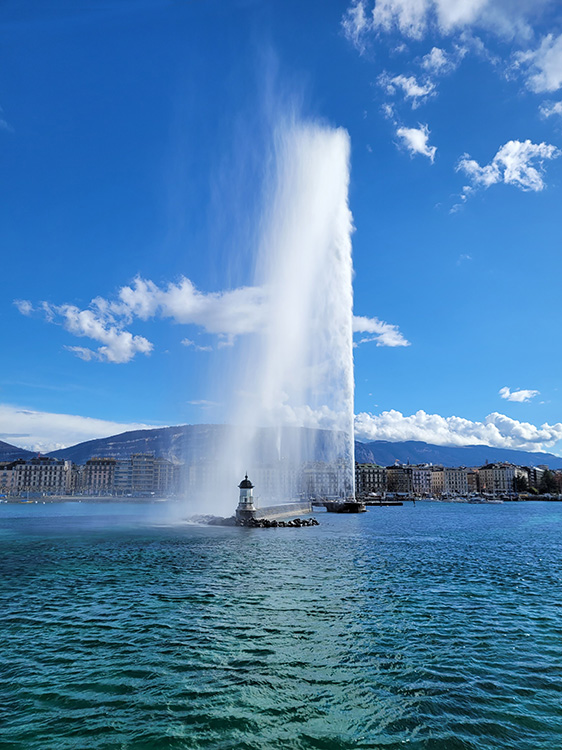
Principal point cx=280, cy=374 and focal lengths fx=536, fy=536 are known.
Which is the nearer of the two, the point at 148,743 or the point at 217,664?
the point at 148,743

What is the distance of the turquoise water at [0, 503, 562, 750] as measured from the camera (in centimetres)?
1030

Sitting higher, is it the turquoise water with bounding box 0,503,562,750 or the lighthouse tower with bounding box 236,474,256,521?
the lighthouse tower with bounding box 236,474,256,521

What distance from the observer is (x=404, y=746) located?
973 cm

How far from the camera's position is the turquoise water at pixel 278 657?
10.3m

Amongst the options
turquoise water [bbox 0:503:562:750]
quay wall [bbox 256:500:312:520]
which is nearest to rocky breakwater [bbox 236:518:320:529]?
quay wall [bbox 256:500:312:520]

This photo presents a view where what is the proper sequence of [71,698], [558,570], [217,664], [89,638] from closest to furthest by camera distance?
[71,698] < [217,664] < [89,638] < [558,570]

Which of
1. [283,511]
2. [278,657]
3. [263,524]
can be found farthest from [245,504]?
[278,657]

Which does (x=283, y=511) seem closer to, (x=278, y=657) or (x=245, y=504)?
(x=245, y=504)

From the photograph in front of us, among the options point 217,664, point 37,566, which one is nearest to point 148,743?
point 217,664

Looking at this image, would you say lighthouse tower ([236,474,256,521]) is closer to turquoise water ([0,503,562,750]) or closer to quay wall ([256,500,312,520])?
quay wall ([256,500,312,520])

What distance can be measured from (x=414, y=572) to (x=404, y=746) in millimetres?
20385

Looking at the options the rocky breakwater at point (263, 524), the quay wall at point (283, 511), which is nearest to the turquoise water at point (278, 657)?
the rocky breakwater at point (263, 524)

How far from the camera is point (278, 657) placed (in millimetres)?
14242

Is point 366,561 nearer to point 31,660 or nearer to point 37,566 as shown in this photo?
point 37,566
